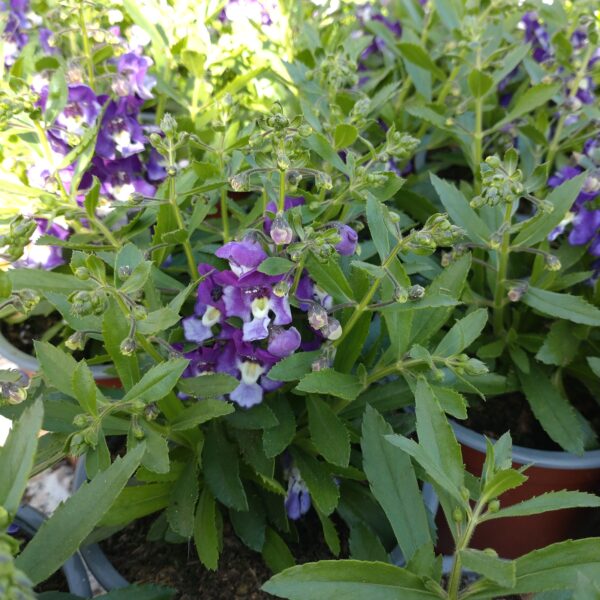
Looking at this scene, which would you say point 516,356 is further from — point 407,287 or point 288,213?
point 288,213

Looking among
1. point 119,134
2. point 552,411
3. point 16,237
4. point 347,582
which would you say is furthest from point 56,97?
point 552,411

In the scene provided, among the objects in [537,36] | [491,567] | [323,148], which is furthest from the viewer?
[537,36]

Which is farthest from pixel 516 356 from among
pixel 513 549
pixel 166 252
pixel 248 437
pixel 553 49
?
pixel 553 49

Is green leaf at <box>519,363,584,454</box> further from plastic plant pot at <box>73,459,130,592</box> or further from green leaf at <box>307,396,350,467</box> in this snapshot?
plastic plant pot at <box>73,459,130,592</box>

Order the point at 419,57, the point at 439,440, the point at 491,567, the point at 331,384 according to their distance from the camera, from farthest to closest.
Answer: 1. the point at 419,57
2. the point at 331,384
3. the point at 439,440
4. the point at 491,567

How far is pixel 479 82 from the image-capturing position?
1.27m

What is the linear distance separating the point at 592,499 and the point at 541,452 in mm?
553

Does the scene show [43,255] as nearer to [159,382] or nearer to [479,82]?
[159,382]

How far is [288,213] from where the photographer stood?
838 millimetres

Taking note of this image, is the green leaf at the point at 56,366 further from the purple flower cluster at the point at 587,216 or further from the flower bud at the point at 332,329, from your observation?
the purple flower cluster at the point at 587,216

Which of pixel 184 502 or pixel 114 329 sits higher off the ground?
pixel 114 329

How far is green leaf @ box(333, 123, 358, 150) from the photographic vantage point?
998 millimetres

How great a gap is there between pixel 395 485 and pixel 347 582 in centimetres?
20

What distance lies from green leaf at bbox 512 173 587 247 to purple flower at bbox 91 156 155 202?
68 cm
